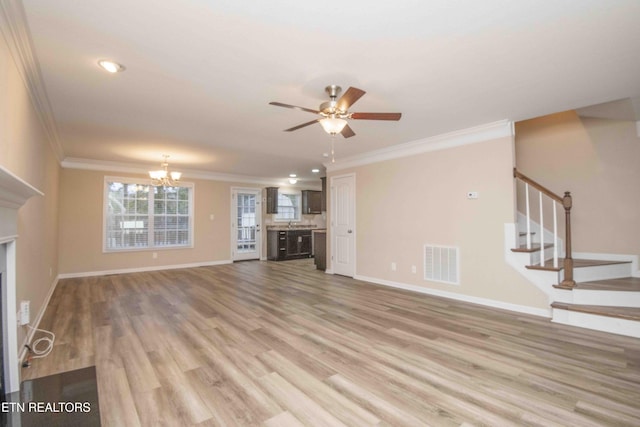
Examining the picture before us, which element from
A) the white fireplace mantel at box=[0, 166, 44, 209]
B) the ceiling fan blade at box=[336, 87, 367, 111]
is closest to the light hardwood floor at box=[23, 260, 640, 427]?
the white fireplace mantel at box=[0, 166, 44, 209]

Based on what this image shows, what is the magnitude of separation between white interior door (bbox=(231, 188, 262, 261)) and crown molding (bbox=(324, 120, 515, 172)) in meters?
3.65

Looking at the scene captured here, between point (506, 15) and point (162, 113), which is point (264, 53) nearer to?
point (506, 15)

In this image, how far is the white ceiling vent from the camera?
4.38 m

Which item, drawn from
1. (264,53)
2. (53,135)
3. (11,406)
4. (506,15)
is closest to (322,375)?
(11,406)

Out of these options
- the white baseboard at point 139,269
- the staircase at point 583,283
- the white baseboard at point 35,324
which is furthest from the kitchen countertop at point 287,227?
the staircase at point 583,283

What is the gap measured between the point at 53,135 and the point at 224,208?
4215 mm

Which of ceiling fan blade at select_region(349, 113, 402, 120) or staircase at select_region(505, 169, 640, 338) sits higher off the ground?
ceiling fan blade at select_region(349, 113, 402, 120)

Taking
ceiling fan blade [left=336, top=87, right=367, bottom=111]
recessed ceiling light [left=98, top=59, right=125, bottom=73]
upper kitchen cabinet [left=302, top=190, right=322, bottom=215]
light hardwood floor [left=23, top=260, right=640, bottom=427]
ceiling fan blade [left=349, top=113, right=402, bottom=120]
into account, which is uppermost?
recessed ceiling light [left=98, top=59, right=125, bottom=73]

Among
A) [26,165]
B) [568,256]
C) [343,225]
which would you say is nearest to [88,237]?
[26,165]

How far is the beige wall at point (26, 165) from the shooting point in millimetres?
1988

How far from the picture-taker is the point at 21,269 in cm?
261

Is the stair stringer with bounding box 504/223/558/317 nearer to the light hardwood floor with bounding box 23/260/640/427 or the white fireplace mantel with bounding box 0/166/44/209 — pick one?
the light hardwood floor with bounding box 23/260/640/427

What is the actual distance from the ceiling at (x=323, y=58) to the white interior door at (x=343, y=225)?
7.29 feet

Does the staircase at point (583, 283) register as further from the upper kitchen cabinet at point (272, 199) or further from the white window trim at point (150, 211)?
the white window trim at point (150, 211)
